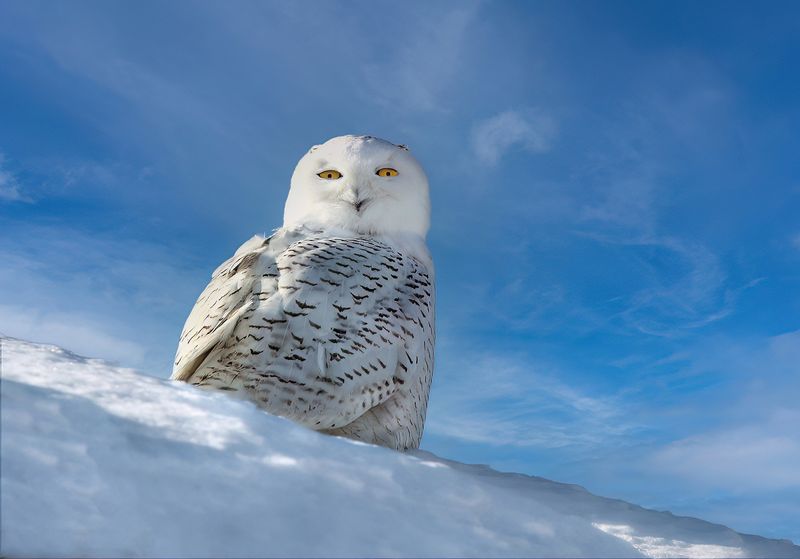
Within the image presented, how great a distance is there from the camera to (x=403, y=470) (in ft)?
5.21

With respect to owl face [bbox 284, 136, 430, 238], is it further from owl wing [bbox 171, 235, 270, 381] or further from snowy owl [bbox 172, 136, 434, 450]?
owl wing [bbox 171, 235, 270, 381]

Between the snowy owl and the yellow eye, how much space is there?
246mm

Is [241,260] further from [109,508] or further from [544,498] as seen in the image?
[109,508]

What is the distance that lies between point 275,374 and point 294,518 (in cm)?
209

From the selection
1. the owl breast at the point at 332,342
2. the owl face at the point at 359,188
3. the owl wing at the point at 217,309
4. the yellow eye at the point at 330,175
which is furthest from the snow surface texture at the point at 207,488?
the yellow eye at the point at 330,175

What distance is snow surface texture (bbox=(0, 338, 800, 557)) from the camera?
1293 mm

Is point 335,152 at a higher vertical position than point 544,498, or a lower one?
higher

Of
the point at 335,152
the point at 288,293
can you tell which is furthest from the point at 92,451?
the point at 335,152

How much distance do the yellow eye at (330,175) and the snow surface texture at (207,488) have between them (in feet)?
11.9

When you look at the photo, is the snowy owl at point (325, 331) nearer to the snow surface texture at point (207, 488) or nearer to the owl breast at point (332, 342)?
the owl breast at point (332, 342)

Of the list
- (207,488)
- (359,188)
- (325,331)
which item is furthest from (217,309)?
(207,488)

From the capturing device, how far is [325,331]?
354 cm

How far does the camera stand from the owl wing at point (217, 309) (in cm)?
356

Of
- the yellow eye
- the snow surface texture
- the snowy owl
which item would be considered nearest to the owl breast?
the snowy owl
